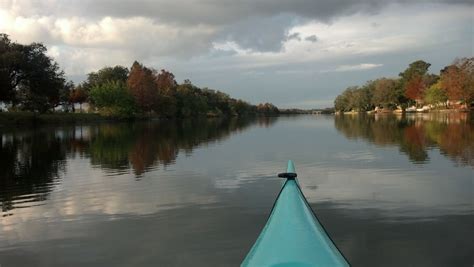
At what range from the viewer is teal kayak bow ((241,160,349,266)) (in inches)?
251

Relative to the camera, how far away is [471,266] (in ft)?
29.2

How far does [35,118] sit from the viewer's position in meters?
76.4

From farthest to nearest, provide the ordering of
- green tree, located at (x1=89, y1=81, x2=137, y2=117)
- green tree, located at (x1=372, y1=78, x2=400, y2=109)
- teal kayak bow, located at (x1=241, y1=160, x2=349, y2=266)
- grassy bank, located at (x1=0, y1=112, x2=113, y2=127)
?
1. green tree, located at (x1=372, y1=78, x2=400, y2=109)
2. green tree, located at (x1=89, y1=81, x2=137, y2=117)
3. grassy bank, located at (x1=0, y1=112, x2=113, y2=127)
4. teal kayak bow, located at (x1=241, y1=160, x2=349, y2=266)

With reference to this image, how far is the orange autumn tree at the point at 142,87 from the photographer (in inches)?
4437

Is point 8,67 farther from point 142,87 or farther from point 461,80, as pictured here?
point 461,80

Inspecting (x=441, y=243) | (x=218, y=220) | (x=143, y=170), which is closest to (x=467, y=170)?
(x=441, y=243)

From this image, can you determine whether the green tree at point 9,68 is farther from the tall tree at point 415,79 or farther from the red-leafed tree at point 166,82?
the tall tree at point 415,79

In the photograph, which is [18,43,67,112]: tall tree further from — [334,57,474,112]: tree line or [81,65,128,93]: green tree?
[334,57,474,112]: tree line

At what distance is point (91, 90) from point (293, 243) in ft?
345

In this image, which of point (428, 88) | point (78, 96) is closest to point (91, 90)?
point (78, 96)

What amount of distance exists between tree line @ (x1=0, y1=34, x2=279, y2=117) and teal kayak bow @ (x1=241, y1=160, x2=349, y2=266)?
6657 cm

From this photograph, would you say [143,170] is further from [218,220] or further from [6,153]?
[6,153]

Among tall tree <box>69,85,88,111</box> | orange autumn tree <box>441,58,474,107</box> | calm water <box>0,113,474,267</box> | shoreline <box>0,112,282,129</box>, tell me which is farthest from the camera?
tall tree <box>69,85,88,111</box>

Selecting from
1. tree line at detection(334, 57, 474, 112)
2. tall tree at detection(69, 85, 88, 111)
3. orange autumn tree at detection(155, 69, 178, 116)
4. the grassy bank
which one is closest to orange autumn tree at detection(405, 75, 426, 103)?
tree line at detection(334, 57, 474, 112)
